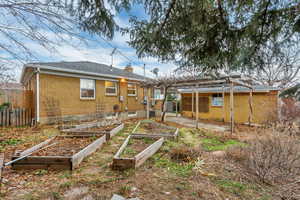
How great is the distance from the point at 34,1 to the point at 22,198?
3.02 metres

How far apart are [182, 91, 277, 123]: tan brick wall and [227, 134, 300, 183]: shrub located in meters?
6.77

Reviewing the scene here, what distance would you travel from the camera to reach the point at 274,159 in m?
2.81

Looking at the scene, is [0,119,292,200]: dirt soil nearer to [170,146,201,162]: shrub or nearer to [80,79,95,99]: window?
[170,146,201,162]: shrub

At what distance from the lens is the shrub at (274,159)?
8.64 feet

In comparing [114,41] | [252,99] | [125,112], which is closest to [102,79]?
[125,112]

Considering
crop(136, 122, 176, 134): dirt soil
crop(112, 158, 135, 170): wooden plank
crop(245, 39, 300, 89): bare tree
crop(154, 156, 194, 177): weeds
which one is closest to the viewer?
crop(245, 39, 300, 89): bare tree

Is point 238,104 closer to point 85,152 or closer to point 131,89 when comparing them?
point 131,89

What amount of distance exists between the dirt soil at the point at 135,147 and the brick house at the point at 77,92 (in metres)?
5.60

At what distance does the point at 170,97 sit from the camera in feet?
61.3

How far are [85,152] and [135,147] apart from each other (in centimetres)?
138

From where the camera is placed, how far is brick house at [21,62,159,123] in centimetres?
778

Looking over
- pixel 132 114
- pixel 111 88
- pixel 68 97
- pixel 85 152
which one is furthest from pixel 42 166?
pixel 132 114

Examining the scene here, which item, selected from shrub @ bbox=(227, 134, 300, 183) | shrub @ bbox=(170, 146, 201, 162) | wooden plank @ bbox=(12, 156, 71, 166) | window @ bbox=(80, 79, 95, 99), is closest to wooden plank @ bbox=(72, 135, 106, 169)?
wooden plank @ bbox=(12, 156, 71, 166)

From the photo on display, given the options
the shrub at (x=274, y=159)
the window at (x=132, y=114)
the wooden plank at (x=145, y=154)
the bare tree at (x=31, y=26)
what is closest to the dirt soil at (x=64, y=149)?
the wooden plank at (x=145, y=154)
